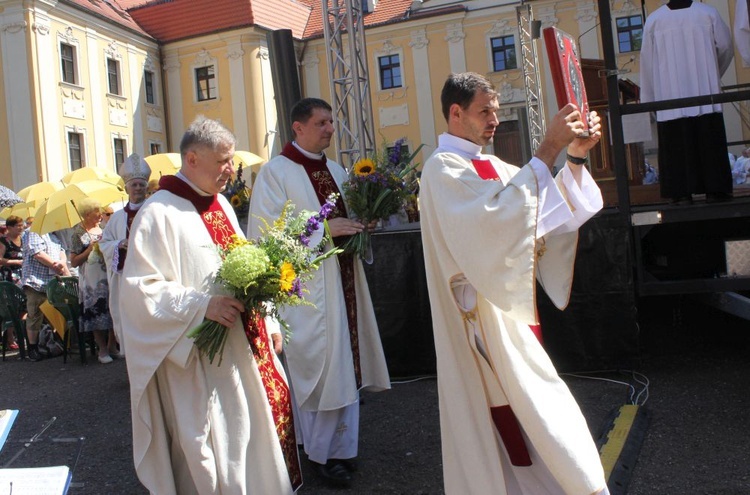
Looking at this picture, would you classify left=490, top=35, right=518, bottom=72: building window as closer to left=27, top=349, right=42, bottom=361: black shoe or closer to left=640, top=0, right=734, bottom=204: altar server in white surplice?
left=27, top=349, right=42, bottom=361: black shoe

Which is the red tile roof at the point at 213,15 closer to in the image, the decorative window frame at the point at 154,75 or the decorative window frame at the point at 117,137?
the decorative window frame at the point at 154,75

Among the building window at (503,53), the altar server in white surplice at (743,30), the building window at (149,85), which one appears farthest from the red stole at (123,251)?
the building window at (149,85)

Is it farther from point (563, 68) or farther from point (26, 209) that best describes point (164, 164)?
point (563, 68)

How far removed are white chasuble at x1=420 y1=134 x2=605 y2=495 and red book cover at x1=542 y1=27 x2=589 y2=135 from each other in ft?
0.81

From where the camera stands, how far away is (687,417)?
4.69 meters

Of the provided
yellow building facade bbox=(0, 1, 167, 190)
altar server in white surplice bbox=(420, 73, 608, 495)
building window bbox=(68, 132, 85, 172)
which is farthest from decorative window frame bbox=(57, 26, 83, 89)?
altar server in white surplice bbox=(420, 73, 608, 495)

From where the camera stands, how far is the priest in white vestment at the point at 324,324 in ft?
13.7

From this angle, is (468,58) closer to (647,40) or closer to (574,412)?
(647,40)

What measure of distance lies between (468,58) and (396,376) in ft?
80.9

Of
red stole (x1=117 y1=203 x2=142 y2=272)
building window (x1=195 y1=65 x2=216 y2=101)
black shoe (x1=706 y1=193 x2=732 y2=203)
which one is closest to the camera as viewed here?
black shoe (x1=706 y1=193 x2=732 y2=203)

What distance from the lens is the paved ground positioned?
394cm

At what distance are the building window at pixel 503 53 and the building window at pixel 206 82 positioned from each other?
433 inches

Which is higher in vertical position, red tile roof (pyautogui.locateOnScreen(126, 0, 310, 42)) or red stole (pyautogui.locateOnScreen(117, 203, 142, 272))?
red tile roof (pyautogui.locateOnScreen(126, 0, 310, 42))

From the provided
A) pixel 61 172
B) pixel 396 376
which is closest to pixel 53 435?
pixel 396 376
